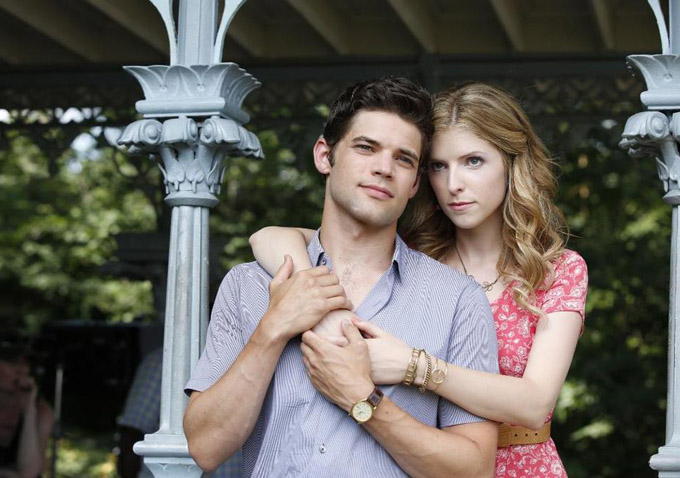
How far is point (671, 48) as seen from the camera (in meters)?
3.18

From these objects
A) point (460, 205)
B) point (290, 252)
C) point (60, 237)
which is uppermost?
point (60, 237)

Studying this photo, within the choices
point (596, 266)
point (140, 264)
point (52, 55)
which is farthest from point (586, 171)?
point (52, 55)

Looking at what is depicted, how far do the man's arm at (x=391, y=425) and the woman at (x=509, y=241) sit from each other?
11.1 inches

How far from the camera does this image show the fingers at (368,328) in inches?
96.0

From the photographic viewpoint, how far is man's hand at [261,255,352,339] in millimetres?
2400

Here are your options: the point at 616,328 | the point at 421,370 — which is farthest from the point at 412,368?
the point at 616,328

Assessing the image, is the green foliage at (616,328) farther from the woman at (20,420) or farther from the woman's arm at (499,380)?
the woman's arm at (499,380)

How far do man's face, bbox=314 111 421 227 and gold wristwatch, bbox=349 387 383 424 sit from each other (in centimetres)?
41

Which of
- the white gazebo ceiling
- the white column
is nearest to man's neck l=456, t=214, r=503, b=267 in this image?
the white column

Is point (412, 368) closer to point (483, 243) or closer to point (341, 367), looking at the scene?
point (341, 367)

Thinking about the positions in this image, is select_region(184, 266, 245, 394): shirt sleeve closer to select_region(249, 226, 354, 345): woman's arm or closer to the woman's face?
select_region(249, 226, 354, 345): woman's arm

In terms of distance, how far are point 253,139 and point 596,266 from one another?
8665 mm

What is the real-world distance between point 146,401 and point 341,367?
4.04 m

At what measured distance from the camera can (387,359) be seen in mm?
2400
